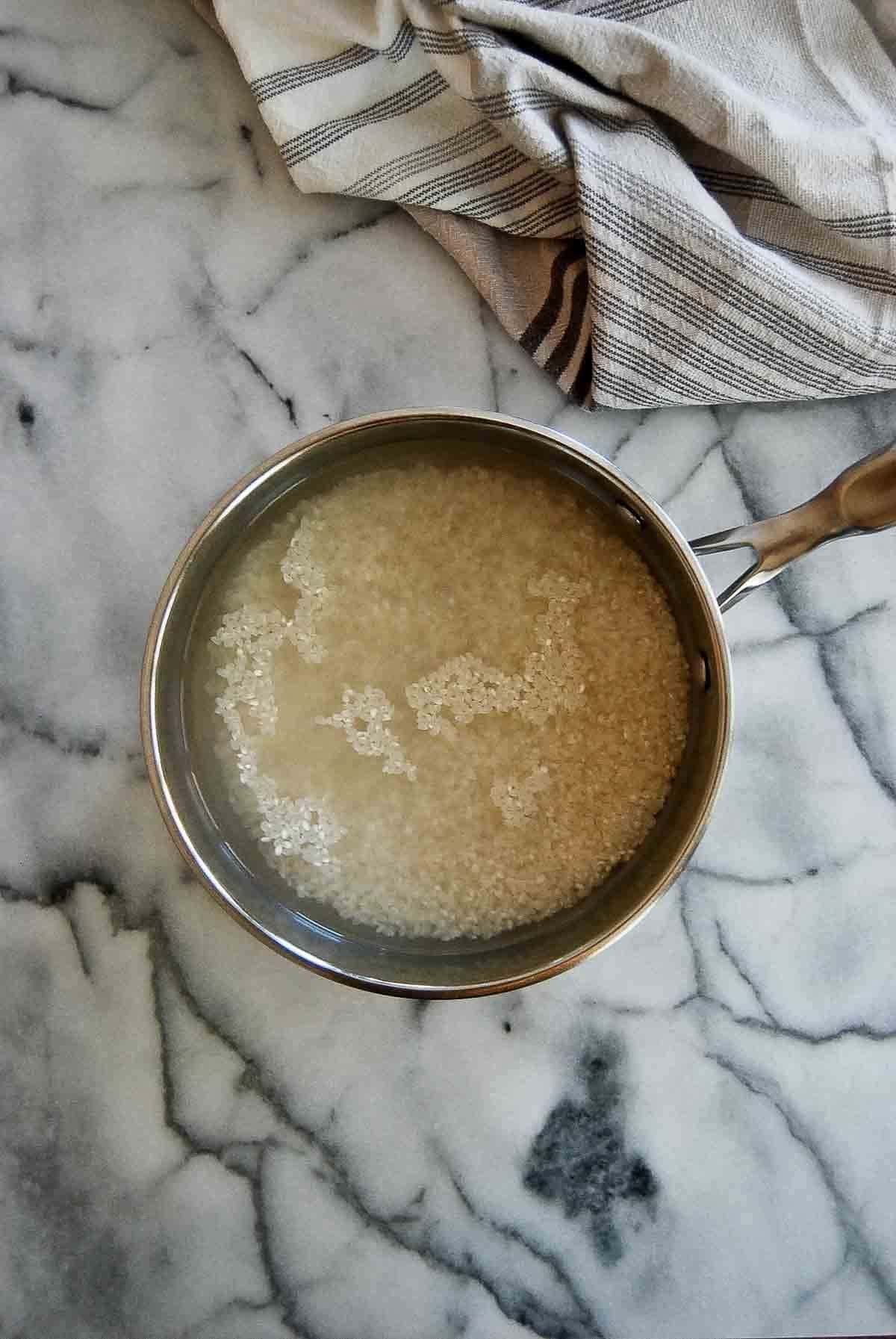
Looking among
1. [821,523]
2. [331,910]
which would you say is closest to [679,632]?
[821,523]

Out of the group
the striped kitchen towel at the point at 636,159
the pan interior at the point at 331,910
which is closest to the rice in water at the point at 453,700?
the pan interior at the point at 331,910

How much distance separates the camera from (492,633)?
2.11 ft

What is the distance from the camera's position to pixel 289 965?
688 mm

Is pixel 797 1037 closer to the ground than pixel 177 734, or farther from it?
closer to the ground

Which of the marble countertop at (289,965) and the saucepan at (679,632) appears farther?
the marble countertop at (289,965)

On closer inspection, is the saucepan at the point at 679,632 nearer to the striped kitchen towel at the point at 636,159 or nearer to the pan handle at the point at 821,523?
the pan handle at the point at 821,523

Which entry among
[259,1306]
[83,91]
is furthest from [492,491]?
[259,1306]

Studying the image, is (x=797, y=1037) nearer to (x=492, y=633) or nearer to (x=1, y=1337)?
(x=492, y=633)

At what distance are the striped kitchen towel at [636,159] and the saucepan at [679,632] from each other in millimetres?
113

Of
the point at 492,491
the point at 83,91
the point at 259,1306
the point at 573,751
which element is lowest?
the point at 259,1306

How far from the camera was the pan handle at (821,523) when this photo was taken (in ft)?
1.88

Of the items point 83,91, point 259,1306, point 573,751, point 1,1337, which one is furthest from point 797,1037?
point 83,91

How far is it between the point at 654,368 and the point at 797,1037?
42 centimetres

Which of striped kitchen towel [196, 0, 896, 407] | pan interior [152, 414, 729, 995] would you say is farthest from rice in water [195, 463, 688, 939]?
striped kitchen towel [196, 0, 896, 407]
